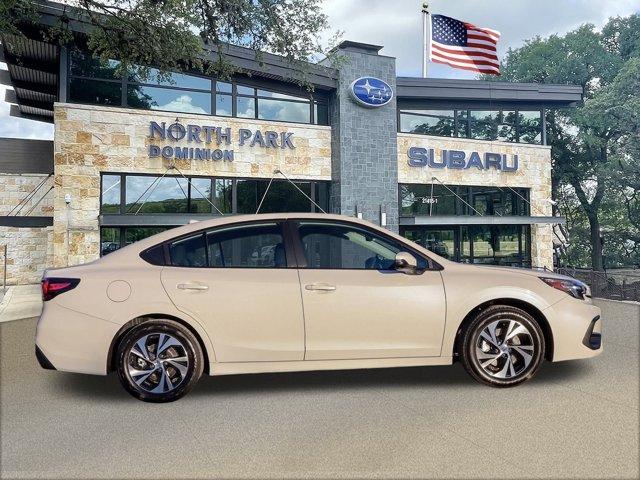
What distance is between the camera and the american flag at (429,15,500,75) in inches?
790

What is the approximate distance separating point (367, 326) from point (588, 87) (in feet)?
109

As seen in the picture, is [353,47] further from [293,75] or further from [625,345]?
[625,345]

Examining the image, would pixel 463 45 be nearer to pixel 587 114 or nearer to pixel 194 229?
pixel 587 114

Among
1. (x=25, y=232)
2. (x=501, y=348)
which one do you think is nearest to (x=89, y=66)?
(x=25, y=232)

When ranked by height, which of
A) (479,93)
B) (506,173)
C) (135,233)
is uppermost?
(479,93)

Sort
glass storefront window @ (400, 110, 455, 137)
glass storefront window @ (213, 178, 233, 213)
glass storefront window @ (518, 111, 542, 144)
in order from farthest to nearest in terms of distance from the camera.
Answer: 1. glass storefront window @ (518, 111, 542, 144)
2. glass storefront window @ (400, 110, 455, 137)
3. glass storefront window @ (213, 178, 233, 213)

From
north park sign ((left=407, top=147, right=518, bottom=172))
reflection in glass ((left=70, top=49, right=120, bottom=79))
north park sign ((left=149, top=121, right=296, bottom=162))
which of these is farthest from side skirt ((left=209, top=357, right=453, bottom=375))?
north park sign ((left=407, top=147, right=518, bottom=172))

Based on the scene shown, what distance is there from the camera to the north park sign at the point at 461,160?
20062 millimetres

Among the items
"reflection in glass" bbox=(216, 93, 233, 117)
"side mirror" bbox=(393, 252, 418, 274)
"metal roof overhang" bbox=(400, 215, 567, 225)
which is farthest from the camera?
"metal roof overhang" bbox=(400, 215, 567, 225)

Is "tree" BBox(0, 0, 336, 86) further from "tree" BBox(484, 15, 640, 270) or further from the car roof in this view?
"tree" BBox(484, 15, 640, 270)

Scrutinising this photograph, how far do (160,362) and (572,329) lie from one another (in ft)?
12.4

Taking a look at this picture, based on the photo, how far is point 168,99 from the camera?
53.4 ft

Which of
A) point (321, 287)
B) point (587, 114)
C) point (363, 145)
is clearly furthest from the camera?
point (587, 114)

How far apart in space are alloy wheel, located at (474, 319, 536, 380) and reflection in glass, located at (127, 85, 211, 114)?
13656 mm
